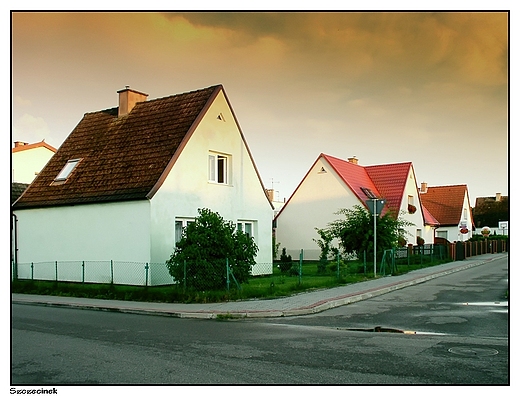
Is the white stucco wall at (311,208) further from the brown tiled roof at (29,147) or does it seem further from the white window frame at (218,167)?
the brown tiled roof at (29,147)

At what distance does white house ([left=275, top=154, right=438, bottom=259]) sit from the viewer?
125 ft

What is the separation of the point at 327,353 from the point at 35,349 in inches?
188

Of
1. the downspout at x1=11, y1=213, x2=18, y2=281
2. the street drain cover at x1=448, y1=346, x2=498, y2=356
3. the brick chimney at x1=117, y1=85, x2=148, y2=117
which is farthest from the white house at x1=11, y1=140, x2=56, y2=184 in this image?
the street drain cover at x1=448, y1=346, x2=498, y2=356

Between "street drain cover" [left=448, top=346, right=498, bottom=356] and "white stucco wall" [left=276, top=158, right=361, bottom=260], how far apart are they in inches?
1111

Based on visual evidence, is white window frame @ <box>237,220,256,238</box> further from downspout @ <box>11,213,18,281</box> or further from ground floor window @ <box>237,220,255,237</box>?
downspout @ <box>11,213,18,281</box>

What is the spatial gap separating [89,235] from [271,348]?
44.0 feet

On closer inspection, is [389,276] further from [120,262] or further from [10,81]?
[10,81]

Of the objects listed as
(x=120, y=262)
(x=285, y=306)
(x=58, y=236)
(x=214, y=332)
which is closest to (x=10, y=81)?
(x=214, y=332)

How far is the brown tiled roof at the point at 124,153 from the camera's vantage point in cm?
2033

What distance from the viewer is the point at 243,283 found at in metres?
17.6

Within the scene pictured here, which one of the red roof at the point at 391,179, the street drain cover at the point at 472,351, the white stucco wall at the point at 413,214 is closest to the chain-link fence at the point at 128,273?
the street drain cover at the point at 472,351

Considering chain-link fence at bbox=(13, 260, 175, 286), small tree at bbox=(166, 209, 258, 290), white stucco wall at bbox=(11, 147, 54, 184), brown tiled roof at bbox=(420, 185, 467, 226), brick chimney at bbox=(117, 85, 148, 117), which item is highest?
brick chimney at bbox=(117, 85, 148, 117)

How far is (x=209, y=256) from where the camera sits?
16391 mm

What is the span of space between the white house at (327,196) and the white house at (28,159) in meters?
20.9
